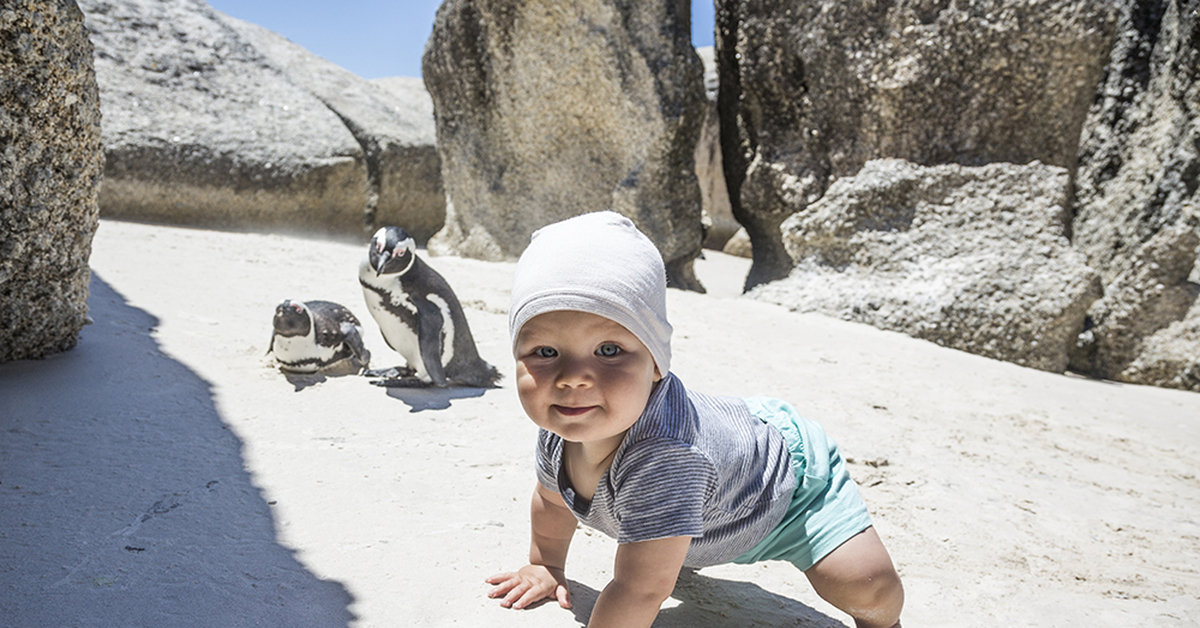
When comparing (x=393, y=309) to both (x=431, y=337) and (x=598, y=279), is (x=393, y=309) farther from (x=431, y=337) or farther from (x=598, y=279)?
(x=598, y=279)

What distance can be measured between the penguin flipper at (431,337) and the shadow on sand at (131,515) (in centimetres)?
77

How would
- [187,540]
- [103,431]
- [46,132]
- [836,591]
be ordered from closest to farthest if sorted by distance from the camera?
[836,591] < [187,540] < [103,431] < [46,132]

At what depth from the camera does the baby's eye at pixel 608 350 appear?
1.33 metres

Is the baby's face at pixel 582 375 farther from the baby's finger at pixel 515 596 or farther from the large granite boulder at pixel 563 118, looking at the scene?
the large granite boulder at pixel 563 118

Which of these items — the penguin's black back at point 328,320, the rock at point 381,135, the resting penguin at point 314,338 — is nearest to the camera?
the resting penguin at point 314,338

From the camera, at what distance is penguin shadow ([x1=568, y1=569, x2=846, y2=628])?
5.17 ft

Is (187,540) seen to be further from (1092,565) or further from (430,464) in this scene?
(1092,565)

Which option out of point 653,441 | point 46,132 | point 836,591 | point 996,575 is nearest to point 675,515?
point 653,441

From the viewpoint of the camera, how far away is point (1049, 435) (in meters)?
3.06

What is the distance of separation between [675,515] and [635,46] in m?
5.41

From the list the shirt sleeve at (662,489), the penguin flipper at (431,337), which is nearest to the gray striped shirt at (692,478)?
the shirt sleeve at (662,489)

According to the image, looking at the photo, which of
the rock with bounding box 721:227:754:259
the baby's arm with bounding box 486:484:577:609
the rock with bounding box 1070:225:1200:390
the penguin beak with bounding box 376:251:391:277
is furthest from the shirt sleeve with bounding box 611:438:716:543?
the rock with bounding box 721:227:754:259

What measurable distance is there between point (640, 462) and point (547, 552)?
416 mm

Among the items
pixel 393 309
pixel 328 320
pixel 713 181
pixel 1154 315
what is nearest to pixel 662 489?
pixel 393 309
